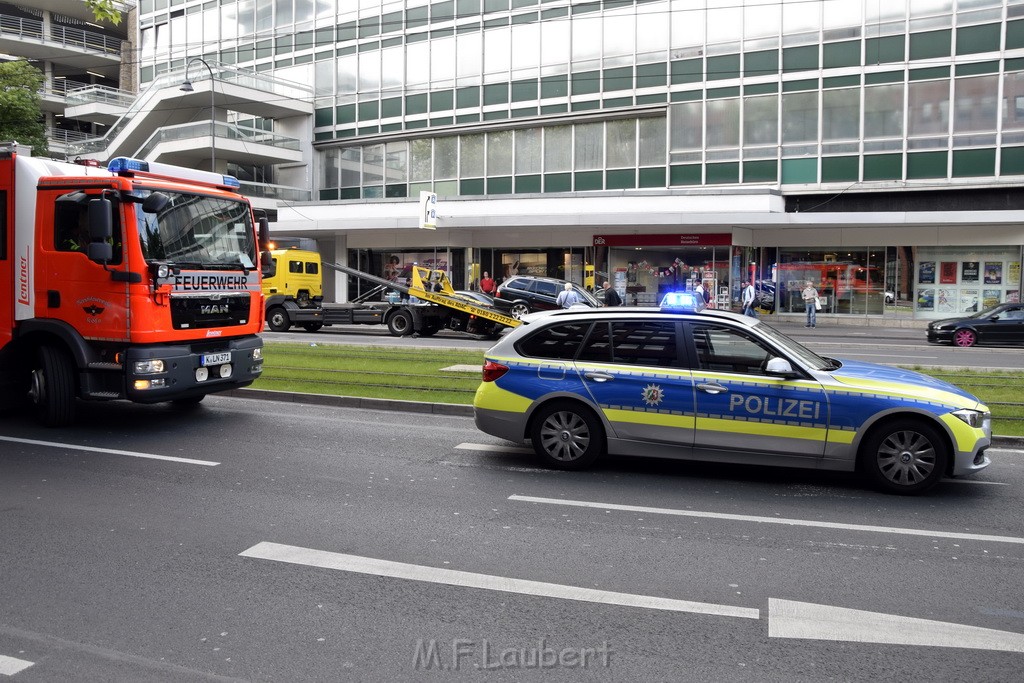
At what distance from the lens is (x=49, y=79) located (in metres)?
48.8

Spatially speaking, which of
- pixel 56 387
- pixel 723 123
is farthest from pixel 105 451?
pixel 723 123

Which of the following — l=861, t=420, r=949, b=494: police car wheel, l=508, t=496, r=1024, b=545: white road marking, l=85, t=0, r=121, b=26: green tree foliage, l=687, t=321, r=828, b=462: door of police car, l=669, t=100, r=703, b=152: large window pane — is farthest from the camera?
l=669, t=100, r=703, b=152: large window pane

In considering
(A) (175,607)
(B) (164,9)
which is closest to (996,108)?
(A) (175,607)

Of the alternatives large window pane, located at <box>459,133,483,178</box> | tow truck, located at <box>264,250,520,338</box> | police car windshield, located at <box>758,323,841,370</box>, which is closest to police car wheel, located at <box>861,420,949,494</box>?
police car windshield, located at <box>758,323,841,370</box>

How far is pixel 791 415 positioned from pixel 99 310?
7.10 m

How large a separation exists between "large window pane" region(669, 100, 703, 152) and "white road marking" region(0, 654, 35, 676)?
30429 mm

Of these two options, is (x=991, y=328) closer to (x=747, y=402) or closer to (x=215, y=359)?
(x=747, y=402)

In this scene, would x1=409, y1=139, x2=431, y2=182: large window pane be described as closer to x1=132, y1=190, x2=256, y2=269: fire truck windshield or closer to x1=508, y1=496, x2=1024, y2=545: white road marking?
x1=132, y1=190, x2=256, y2=269: fire truck windshield

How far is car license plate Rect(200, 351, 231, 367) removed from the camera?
970 centimetres

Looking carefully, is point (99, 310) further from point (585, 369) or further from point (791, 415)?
point (791, 415)

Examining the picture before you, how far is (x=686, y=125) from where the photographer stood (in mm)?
31812

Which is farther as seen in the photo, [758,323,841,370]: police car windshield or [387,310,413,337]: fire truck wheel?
[387,310,413,337]: fire truck wheel

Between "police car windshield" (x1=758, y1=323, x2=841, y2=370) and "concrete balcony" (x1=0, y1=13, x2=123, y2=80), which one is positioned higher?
"concrete balcony" (x1=0, y1=13, x2=123, y2=80)

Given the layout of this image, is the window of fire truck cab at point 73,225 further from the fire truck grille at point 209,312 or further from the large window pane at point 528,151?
the large window pane at point 528,151
